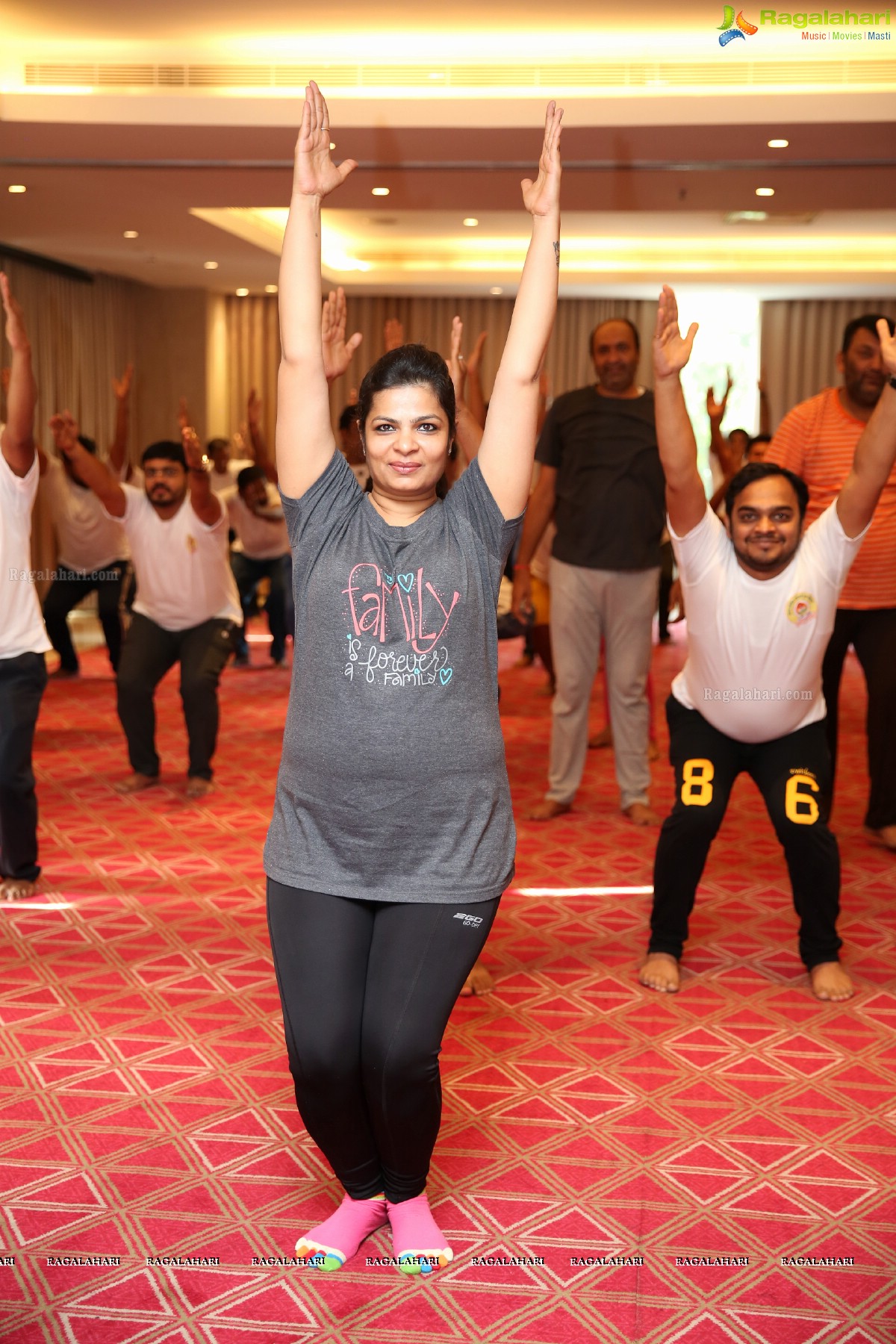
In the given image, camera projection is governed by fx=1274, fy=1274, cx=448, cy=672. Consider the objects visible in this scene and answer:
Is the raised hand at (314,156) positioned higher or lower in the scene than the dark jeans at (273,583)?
higher

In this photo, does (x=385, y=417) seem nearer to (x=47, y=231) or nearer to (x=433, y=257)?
(x=47, y=231)

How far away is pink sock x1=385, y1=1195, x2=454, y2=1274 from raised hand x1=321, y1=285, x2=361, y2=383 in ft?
4.59

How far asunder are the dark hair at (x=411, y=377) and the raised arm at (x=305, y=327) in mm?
95

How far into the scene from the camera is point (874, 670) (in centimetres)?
410

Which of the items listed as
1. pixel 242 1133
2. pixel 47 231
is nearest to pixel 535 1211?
pixel 242 1133

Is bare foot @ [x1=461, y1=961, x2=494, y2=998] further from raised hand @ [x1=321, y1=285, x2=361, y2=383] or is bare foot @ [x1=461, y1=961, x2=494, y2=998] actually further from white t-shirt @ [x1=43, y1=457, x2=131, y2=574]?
white t-shirt @ [x1=43, y1=457, x2=131, y2=574]

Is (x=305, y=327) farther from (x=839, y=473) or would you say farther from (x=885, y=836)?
(x=885, y=836)

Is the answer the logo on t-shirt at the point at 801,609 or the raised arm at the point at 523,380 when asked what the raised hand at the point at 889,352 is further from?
the raised arm at the point at 523,380

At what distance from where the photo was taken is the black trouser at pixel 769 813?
9.88 ft

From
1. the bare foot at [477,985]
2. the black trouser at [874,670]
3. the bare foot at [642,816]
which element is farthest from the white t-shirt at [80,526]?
the bare foot at [477,985]

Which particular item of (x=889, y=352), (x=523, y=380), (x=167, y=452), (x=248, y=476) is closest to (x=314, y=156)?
(x=523, y=380)

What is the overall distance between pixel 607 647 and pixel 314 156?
2.91 meters

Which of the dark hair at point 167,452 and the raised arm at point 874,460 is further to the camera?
the dark hair at point 167,452

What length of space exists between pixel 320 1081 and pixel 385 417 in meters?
1.00
